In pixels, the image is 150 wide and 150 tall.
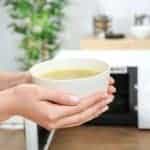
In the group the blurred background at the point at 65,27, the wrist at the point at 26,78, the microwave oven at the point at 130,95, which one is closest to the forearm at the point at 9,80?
the wrist at the point at 26,78

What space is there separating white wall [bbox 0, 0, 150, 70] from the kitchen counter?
1.91m

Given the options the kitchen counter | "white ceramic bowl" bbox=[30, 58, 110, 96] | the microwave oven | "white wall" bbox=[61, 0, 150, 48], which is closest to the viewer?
"white ceramic bowl" bbox=[30, 58, 110, 96]

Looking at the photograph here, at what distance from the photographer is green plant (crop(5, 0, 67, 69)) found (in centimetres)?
263

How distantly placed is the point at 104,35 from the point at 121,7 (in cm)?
40

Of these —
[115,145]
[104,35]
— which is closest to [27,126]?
[115,145]

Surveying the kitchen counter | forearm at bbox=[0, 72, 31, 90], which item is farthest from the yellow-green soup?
the kitchen counter

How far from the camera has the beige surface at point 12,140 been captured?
0.96m

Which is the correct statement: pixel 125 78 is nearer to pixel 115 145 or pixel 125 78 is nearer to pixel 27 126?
pixel 115 145

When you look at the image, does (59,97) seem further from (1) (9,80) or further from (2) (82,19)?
(2) (82,19)

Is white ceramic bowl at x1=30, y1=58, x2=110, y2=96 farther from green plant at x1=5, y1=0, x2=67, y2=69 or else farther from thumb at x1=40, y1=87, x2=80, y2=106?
green plant at x1=5, y1=0, x2=67, y2=69

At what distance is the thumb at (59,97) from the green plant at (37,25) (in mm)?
2068

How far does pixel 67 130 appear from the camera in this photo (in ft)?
3.38

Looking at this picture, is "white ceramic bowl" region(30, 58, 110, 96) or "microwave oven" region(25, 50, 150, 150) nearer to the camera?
"white ceramic bowl" region(30, 58, 110, 96)

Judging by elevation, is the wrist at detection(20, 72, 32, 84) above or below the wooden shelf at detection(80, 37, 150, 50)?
above
